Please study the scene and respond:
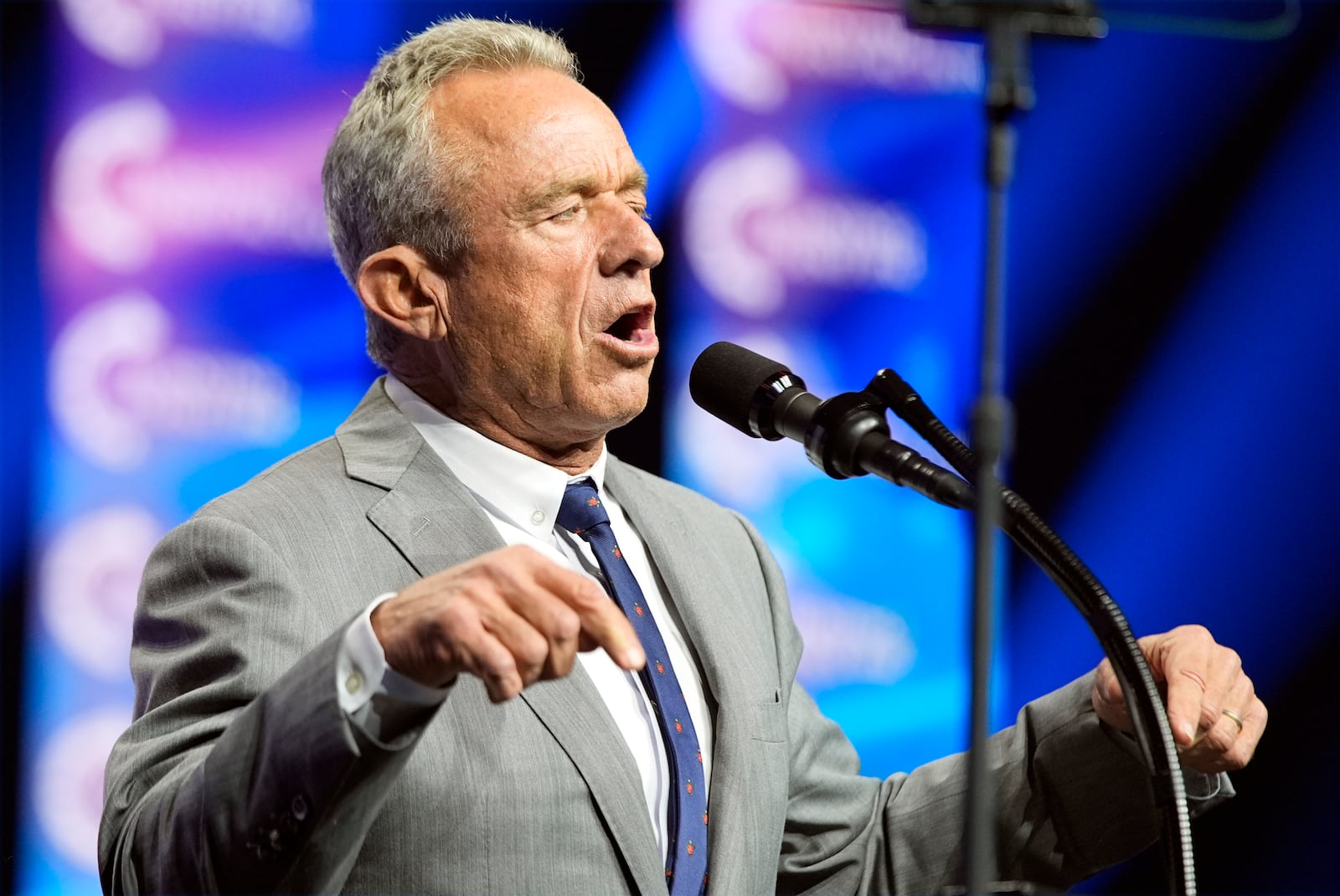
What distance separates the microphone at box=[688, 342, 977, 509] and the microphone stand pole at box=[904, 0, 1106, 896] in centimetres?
14

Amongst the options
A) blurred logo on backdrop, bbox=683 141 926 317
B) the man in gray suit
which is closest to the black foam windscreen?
the man in gray suit

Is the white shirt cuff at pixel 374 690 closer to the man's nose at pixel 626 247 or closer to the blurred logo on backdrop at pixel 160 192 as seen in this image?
the man's nose at pixel 626 247

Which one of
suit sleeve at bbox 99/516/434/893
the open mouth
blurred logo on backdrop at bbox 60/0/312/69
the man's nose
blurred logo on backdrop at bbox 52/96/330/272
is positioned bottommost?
suit sleeve at bbox 99/516/434/893

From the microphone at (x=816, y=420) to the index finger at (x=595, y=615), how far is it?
0.28 meters

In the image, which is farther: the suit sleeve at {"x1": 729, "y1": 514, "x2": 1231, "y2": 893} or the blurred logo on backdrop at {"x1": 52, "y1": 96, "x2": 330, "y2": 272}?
the blurred logo on backdrop at {"x1": 52, "y1": 96, "x2": 330, "y2": 272}

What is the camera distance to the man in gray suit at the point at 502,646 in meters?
1.31

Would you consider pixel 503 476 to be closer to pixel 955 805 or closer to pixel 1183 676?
pixel 955 805

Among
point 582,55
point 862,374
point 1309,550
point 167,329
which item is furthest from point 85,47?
point 1309,550

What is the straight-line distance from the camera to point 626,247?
190cm

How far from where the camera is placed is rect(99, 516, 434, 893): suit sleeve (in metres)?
1.30

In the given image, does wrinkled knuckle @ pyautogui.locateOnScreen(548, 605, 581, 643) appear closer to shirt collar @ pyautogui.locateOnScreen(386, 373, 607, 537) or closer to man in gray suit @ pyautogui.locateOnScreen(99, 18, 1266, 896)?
man in gray suit @ pyautogui.locateOnScreen(99, 18, 1266, 896)

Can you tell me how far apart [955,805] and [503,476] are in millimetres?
718

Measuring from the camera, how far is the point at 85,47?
2.63 meters

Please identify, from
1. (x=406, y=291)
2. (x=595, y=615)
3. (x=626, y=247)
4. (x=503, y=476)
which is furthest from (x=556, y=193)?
(x=595, y=615)
